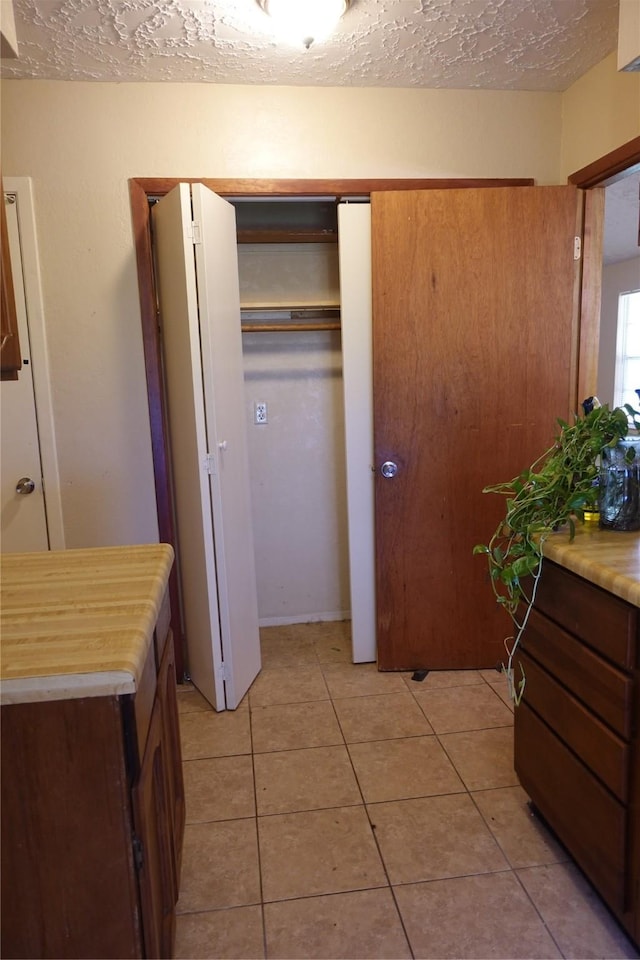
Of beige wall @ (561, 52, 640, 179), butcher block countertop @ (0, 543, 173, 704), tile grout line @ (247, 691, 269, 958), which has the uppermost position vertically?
beige wall @ (561, 52, 640, 179)

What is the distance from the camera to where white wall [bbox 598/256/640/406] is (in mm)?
5113

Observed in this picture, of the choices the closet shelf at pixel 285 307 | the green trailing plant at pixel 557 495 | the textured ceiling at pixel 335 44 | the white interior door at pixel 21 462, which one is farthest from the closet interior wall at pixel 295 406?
the green trailing plant at pixel 557 495

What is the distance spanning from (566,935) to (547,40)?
2762 mm

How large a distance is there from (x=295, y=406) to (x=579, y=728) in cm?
202

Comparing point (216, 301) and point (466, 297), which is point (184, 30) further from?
point (466, 297)

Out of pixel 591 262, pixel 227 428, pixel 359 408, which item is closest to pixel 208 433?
pixel 227 428

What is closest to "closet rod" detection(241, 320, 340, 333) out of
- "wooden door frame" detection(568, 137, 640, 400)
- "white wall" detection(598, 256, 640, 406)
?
"wooden door frame" detection(568, 137, 640, 400)

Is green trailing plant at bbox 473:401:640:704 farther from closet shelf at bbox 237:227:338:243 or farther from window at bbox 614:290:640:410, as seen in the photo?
window at bbox 614:290:640:410

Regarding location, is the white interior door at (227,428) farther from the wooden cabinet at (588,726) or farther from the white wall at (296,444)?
the wooden cabinet at (588,726)

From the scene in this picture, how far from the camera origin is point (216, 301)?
7.13 feet

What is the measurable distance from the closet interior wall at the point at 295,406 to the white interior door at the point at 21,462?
3.20ft

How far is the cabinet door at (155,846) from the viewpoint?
98 cm

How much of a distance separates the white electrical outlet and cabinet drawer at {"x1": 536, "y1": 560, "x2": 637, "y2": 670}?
5.88ft

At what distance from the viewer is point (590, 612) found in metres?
1.34
